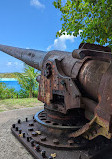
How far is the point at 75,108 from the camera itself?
2332 millimetres

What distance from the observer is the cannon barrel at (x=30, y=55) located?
11.5ft

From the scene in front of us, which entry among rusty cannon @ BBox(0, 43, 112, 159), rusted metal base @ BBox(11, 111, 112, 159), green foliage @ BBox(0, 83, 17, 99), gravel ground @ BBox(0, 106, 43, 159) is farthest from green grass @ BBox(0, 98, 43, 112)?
green foliage @ BBox(0, 83, 17, 99)

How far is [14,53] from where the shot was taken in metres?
4.42

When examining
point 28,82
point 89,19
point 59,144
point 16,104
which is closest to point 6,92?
point 28,82

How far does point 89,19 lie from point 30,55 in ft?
10.1

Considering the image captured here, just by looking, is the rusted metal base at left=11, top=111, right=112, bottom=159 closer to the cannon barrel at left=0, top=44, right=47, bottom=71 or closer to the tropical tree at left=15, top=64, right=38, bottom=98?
the cannon barrel at left=0, top=44, right=47, bottom=71

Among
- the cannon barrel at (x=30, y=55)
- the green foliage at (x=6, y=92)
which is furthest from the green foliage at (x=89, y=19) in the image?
the green foliage at (x=6, y=92)

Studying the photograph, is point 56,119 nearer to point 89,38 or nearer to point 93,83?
point 93,83

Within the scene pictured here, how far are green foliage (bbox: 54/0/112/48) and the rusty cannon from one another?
79.7 inches

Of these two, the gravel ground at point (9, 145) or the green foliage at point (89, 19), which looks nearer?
the gravel ground at point (9, 145)

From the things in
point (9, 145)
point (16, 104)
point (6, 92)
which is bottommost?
point (6, 92)

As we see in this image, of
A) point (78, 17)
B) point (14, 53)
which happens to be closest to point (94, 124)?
point (14, 53)

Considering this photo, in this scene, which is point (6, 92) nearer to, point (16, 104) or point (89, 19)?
point (16, 104)

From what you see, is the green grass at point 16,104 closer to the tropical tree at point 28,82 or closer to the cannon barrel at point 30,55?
the cannon barrel at point 30,55
